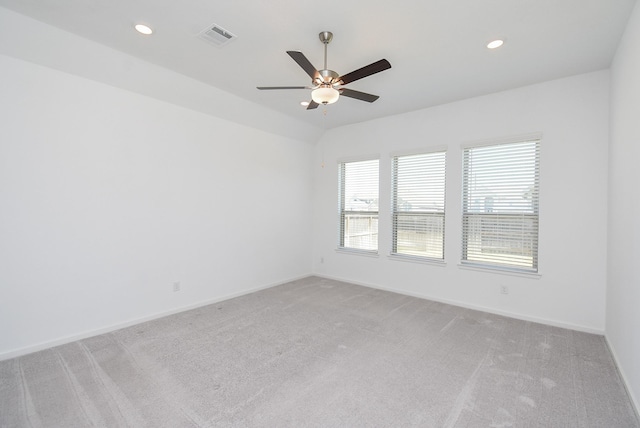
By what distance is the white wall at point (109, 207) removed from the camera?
8.66ft

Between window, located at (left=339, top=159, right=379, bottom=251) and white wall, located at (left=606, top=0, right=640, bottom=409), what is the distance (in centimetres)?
301

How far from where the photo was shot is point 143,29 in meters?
2.56

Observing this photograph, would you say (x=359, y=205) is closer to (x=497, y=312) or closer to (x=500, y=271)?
(x=500, y=271)

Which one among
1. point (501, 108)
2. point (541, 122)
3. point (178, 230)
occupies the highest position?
point (501, 108)

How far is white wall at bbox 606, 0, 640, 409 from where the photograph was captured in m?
2.10

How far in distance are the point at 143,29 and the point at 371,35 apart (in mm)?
2092

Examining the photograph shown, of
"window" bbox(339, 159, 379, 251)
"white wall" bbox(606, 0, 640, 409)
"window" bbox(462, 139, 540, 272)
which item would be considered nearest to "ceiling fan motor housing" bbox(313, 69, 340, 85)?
"white wall" bbox(606, 0, 640, 409)

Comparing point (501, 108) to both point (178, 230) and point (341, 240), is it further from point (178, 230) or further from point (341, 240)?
point (178, 230)

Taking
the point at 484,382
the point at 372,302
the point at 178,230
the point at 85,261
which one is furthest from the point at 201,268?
the point at 484,382

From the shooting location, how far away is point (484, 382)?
7.49 ft

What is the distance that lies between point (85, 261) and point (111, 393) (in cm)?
157

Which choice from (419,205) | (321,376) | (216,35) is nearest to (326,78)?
(216,35)

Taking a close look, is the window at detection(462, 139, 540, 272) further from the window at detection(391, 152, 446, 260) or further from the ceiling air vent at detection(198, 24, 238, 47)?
the ceiling air vent at detection(198, 24, 238, 47)

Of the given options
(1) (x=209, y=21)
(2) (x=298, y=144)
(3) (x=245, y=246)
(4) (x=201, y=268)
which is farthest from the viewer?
(2) (x=298, y=144)
